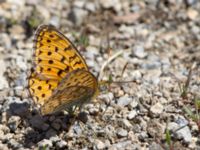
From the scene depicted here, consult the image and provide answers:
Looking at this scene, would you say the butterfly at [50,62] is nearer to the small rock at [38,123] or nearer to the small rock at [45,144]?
the small rock at [38,123]

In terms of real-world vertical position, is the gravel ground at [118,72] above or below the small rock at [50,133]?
above

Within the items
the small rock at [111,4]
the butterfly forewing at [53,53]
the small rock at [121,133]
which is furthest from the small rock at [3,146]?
the small rock at [111,4]

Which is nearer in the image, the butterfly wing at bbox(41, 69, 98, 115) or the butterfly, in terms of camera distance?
the butterfly wing at bbox(41, 69, 98, 115)

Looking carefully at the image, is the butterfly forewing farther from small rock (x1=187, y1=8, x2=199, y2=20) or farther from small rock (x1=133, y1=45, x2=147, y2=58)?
small rock (x1=187, y1=8, x2=199, y2=20)

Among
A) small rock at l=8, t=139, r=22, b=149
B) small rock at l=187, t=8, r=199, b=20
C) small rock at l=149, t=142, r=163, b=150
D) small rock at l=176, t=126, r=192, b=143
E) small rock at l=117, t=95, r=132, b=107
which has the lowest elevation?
small rock at l=149, t=142, r=163, b=150

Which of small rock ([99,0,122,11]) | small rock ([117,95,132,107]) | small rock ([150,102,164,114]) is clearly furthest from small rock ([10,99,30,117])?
small rock ([99,0,122,11])
